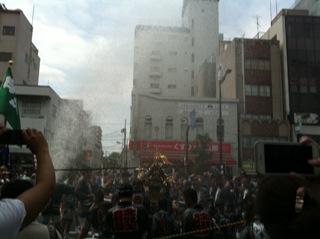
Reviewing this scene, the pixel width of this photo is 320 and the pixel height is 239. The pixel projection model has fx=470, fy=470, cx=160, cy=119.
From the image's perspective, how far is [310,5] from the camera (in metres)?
53.3

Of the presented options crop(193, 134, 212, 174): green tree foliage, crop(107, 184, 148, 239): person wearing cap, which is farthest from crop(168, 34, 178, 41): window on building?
crop(107, 184, 148, 239): person wearing cap

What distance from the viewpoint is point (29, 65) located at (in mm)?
53719

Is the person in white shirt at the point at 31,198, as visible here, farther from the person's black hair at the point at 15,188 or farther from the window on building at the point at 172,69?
the window on building at the point at 172,69

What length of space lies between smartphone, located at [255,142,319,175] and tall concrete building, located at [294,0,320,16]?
5236 centimetres

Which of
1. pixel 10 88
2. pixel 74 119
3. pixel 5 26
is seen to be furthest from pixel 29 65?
pixel 10 88

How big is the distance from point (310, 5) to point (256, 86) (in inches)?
492

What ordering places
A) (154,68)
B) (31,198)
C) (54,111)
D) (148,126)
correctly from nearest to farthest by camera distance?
(31,198)
(54,111)
(148,126)
(154,68)

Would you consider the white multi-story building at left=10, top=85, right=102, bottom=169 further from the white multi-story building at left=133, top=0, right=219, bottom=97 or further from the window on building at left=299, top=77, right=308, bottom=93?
the white multi-story building at left=133, top=0, right=219, bottom=97

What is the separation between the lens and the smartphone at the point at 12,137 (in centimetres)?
209

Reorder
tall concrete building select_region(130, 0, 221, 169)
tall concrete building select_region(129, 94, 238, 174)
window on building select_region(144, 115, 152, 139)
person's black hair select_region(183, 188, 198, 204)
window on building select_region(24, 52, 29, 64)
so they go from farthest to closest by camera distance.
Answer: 1. tall concrete building select_region(130, 0, 221, 169)
2. window on building select_region(24, 52, 29, 64)
3. window on building select_region(144, 115, 152, 139)
4. tall concrete building select_region(129, 94, 238, 174)
5. person's black hair select_region(183, 188, 198, 204)

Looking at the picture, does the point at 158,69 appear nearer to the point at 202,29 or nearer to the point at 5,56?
the point at 202,29

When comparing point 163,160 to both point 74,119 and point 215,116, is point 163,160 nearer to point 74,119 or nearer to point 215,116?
point 74,119

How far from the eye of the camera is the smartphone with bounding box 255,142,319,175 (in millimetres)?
2184

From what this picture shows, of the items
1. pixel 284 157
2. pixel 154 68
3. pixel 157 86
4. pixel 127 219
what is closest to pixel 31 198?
pixel 284 157
